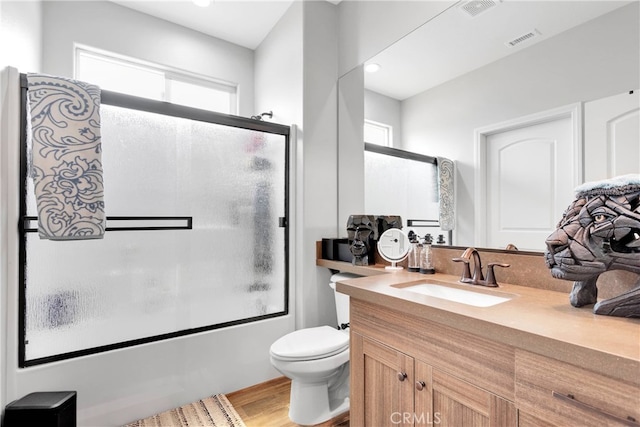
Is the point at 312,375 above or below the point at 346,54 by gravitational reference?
below

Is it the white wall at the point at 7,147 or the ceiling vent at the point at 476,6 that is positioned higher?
the ceiling vent at the point at 476,6

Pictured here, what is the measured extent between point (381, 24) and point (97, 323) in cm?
248

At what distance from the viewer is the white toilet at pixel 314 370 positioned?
1612mm

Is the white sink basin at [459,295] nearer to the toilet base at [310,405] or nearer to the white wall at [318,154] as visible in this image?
the toilet base at [310,405]

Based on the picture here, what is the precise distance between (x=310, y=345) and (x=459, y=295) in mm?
845

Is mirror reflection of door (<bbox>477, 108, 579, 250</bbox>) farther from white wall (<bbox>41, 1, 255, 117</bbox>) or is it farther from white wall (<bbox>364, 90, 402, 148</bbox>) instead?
white wall (<bbox>41, 1, 255, 117</bbox>)

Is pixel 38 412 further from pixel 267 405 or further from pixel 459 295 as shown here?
pixel 459 295

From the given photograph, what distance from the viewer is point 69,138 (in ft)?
4.69

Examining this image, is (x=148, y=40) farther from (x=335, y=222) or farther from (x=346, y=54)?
(x=335, y=222)

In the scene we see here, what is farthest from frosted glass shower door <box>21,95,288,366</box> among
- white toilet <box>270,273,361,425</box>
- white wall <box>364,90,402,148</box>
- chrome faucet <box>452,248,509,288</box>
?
chrome faucet <box>452,248,509,288</box>

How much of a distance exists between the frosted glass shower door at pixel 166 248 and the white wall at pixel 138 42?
0.94 metres

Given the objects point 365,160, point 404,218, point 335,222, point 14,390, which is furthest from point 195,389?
point 365,160

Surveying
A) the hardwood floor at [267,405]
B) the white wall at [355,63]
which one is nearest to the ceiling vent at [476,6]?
the white wall at [355,63]

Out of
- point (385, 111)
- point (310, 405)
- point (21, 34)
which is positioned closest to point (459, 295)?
point (310, 405)
